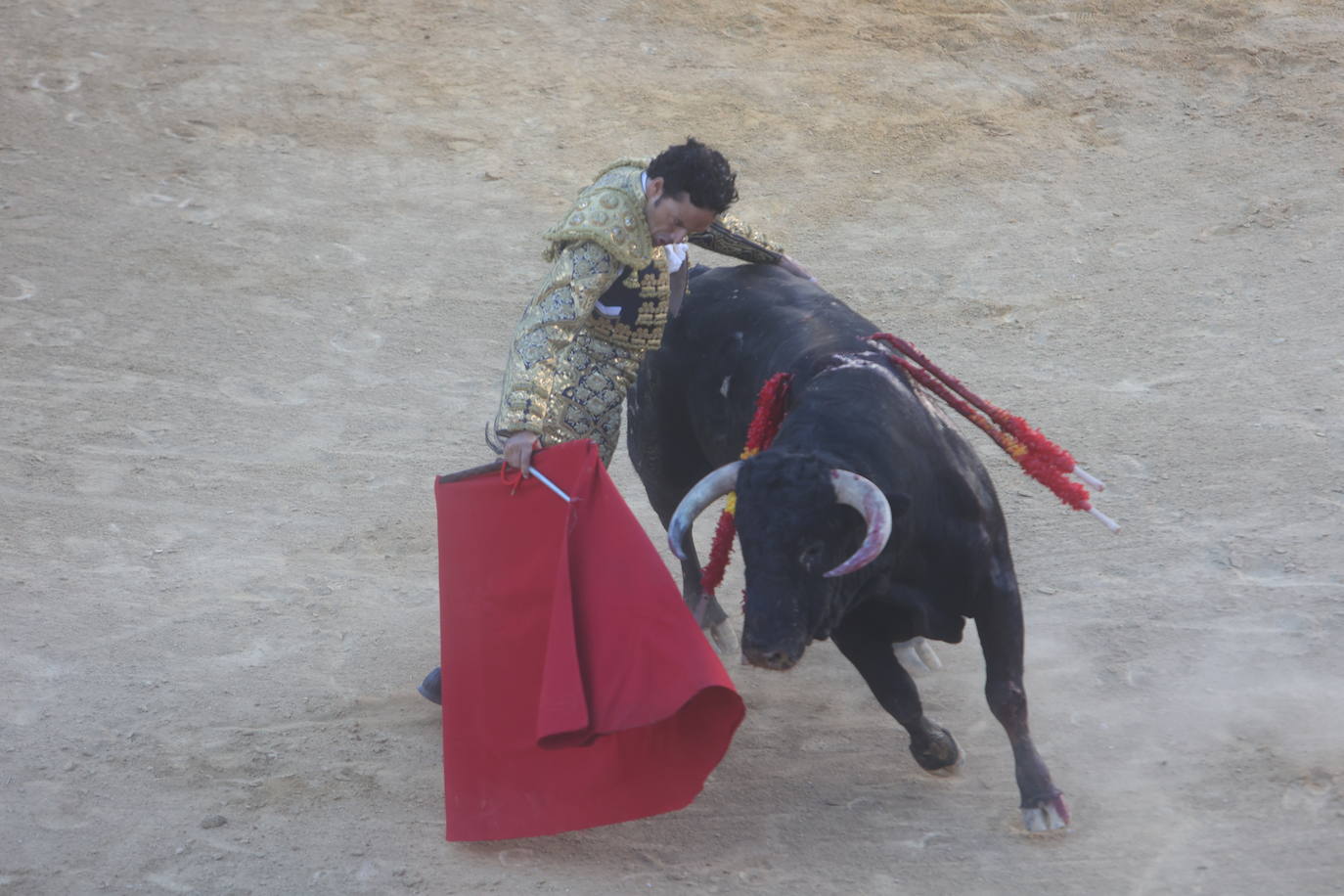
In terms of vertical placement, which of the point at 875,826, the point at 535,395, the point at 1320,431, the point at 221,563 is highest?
the point at 535,395

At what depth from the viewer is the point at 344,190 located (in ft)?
25.5

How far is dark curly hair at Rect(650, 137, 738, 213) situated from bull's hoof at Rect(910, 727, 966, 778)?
143cm

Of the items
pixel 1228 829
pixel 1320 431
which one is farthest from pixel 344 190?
pixel 1228 829

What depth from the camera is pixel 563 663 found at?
307 centimetres

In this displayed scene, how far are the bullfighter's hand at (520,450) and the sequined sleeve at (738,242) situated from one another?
0.85 m

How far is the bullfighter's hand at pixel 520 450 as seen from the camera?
3.28 meters

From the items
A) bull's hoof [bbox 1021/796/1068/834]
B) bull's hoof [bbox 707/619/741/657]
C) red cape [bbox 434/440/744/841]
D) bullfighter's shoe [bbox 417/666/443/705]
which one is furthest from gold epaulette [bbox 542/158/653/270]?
Answer: bull's hoof [bbox 1021/796/1068/834]

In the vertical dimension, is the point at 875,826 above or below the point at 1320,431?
below

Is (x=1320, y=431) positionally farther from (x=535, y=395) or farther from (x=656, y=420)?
(x=535, y=395)

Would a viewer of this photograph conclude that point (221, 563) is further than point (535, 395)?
Yes

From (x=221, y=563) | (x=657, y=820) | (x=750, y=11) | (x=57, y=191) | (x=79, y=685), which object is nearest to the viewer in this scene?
(x=657, y=820)

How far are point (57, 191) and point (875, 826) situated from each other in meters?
6.15

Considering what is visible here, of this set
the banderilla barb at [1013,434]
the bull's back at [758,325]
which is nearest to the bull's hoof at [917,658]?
the banderilla barb at [1013,434]

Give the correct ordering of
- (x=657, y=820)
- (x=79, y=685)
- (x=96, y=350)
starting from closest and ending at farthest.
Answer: (x=657, y=820) → (x=79, y=685) → (x=96, y=350)
